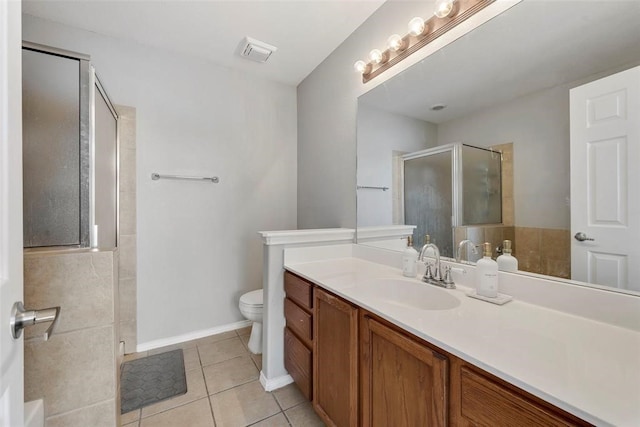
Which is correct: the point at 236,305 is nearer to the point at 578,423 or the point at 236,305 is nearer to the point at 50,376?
the point at 50,376

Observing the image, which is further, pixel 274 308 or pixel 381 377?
pixel 274 308

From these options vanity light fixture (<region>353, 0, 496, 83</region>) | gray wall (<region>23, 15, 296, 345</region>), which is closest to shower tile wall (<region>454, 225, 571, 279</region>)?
vanity light fixture (<region>353, 0, 496, 83</region>)

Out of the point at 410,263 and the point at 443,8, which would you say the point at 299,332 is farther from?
the point at 443,8

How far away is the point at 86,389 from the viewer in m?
0.93

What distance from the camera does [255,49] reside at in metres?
2.04

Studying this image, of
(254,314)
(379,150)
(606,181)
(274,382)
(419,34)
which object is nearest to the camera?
(606,181)

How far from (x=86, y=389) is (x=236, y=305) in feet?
4.92

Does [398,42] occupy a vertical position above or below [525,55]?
above

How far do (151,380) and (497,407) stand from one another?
199 cm

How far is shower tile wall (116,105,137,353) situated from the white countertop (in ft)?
5.90

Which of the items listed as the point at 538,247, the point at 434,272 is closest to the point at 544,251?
the point at 538,247

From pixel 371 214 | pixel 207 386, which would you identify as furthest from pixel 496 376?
pixel 207 386

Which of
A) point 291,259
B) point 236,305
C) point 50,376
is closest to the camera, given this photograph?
point 50,376

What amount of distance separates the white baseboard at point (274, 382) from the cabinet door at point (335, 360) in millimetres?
391
